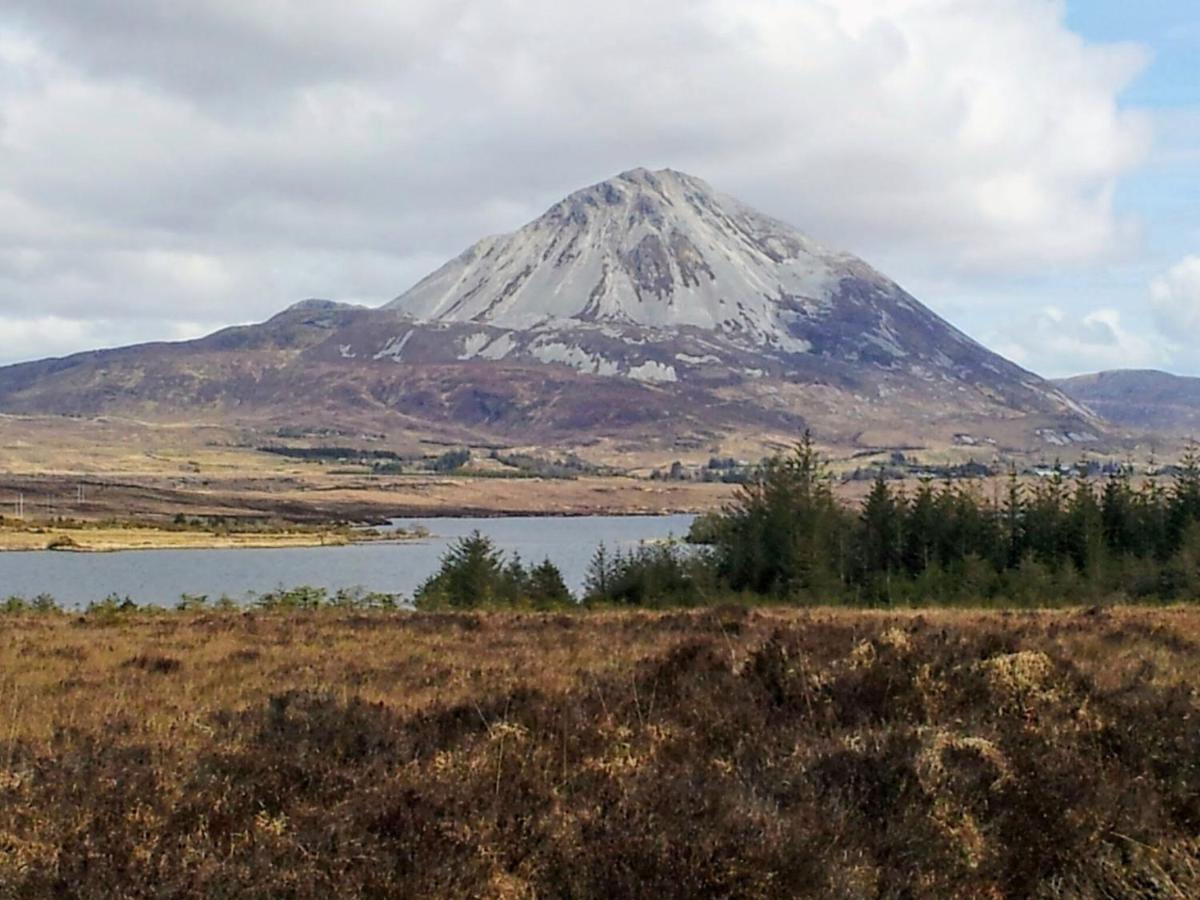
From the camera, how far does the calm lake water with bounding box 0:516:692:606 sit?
2509 inches

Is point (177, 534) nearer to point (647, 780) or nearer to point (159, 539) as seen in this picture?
point (159, 539)

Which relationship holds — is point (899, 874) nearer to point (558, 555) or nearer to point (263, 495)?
point (558, 555)

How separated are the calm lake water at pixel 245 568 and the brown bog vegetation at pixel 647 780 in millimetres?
33464

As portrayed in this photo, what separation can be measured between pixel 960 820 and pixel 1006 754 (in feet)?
3.92

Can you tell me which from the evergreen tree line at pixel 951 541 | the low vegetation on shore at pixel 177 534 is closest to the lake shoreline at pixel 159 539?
the low vegetation on shore at pixel 177 534

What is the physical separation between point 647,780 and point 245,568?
8116 centimetres

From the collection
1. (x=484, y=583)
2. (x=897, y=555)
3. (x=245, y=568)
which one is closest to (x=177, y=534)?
(x=245, y=568)

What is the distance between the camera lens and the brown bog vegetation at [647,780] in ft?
19.1

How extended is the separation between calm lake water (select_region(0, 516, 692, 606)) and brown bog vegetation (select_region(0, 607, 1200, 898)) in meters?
33.5

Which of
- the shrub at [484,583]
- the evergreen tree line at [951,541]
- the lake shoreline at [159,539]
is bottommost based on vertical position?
the lake shoreline at [159,539]

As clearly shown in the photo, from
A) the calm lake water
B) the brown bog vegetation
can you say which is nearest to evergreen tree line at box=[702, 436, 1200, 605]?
the calm lake water

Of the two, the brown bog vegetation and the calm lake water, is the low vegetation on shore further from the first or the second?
the brown bog vegetation

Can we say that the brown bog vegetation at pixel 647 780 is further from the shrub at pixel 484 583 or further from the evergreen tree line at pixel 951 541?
→ the evergreen tree line at pixel 951 541

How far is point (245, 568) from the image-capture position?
8419 centimetres
